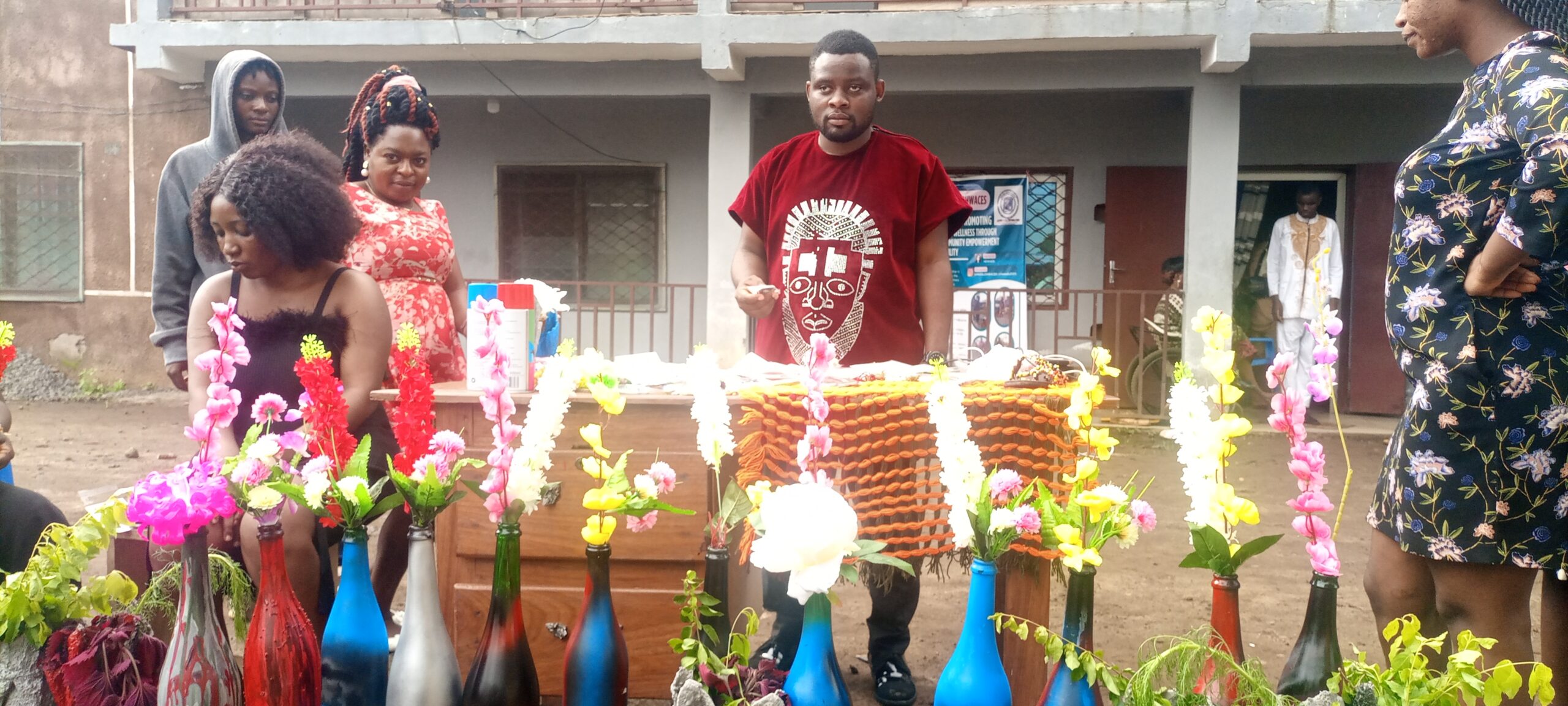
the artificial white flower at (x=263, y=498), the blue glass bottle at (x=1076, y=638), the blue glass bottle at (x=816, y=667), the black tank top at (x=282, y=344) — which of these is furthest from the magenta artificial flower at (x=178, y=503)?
the blue glass bottle at (x=1076, y=638)

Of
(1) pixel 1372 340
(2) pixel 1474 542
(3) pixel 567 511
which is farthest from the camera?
(1) pixel 1372 340

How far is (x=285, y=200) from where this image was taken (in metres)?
2.10

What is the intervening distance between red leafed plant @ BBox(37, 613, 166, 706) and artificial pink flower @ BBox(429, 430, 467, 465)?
48cm

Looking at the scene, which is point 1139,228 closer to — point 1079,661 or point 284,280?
point 284,280

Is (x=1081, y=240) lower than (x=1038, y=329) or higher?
higher

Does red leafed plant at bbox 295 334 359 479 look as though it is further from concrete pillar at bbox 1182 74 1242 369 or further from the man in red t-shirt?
concrete pillar at bbox 1182 74 1242 369

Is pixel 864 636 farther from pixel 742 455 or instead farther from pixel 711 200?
pixel 711 200

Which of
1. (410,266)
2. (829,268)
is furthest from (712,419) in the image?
(410,266)

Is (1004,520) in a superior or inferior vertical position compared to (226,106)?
inferior

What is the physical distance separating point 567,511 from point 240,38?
737 centimetres

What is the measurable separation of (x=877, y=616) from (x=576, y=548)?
0.88 m

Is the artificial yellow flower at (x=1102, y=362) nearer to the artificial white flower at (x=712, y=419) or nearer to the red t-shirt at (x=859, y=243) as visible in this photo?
the artificial white flower at (x=712, y=419)

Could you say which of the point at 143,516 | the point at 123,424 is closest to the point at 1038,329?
the point at 123,424

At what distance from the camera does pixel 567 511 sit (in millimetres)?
1882
